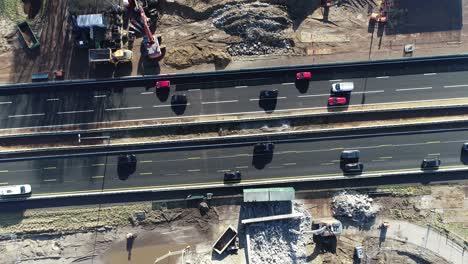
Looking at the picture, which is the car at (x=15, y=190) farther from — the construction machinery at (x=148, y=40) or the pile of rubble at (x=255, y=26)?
the pile of rubble at (x=255, y=26)

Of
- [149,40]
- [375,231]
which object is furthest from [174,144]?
[375,231]

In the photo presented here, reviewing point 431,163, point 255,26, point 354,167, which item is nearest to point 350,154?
point 354,167

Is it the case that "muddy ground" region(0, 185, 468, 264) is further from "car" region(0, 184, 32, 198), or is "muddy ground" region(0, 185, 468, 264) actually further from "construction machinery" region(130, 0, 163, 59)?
"construction machinery" region(130, 0, 163, 59)

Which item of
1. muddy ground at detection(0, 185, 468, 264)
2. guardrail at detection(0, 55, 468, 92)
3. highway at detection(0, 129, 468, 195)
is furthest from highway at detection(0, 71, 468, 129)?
muddy ground at detection(0, 185, 468, 264)

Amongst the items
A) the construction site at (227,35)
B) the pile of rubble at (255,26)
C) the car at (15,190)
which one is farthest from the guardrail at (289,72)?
the car at (15,190)

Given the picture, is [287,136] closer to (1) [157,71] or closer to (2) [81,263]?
(1) [157,71]

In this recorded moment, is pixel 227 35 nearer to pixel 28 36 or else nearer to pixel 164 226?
pixel 28 36
